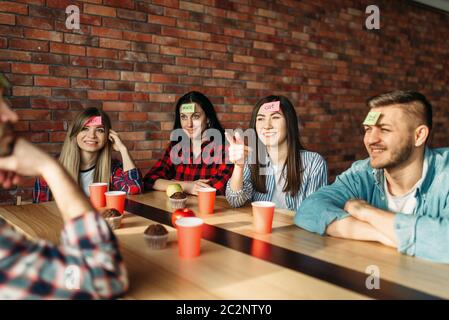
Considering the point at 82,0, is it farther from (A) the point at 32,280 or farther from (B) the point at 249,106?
(A) the point at 32,280

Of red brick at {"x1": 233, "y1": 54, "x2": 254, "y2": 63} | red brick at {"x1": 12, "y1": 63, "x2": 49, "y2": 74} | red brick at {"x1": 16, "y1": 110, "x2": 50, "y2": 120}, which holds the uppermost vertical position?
red brick at {"x1": 233, "y1": 54, "x2": 254, "y2": 63}

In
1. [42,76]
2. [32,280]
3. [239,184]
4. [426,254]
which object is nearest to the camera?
[32,280]

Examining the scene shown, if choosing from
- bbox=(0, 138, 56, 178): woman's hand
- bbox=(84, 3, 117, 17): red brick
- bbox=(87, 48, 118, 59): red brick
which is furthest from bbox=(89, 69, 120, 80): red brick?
bbox=(0, 138, 56, 178): woman's hand

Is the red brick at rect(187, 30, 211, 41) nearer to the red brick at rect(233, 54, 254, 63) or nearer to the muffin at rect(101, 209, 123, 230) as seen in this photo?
the red brick at rect(233, 54, 254, 63)

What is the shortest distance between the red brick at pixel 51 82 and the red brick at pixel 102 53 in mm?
293

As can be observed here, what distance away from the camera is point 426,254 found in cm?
120

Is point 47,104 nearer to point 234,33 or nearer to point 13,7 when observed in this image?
point 13,7

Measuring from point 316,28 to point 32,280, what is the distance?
425cm

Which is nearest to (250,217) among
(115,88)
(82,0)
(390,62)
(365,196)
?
(365,196)

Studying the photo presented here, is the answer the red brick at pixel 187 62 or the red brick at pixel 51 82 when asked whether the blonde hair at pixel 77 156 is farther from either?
the red brick at pixel 187 62

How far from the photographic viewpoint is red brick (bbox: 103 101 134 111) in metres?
3.09

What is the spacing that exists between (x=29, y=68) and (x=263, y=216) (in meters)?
2.21

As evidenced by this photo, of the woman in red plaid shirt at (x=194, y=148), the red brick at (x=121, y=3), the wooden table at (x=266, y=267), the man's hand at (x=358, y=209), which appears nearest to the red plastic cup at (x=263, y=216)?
the wooden table at (x=266, y=267)

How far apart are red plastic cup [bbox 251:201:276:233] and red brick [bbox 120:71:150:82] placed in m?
2.13
